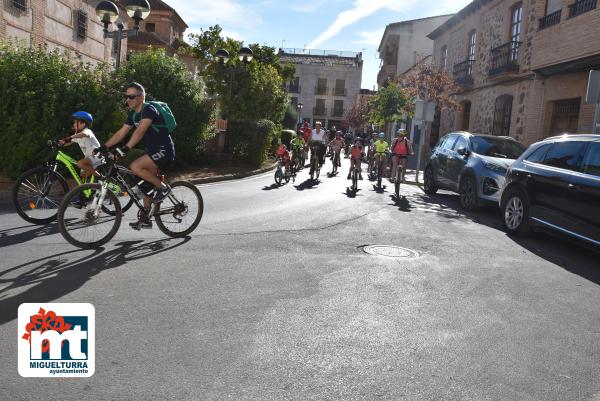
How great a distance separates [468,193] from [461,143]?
5.24ft

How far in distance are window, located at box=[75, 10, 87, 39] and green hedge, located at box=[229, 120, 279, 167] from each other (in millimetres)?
10661

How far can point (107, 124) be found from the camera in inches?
429

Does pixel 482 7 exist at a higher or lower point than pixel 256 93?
higher

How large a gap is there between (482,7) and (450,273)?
22.4 m

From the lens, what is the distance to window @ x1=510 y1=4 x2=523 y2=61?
65.1 feet

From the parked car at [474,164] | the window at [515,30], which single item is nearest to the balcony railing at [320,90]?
the window at [515,30]

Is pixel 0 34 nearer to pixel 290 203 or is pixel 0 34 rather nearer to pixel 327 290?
pixel 290 203

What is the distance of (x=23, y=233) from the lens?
20.2 ft

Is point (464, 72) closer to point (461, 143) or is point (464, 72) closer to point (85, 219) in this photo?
point (461, 143)

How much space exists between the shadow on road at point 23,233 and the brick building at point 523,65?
1356 cm

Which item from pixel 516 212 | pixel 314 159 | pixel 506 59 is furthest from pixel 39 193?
pixel 506 59

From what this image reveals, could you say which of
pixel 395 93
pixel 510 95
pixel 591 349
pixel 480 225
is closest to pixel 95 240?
pixel 591 349

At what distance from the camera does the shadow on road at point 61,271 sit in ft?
13.1

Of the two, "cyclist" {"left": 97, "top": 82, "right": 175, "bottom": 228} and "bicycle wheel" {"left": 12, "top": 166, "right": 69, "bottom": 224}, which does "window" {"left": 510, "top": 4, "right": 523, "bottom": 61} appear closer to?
"cyclist" {"left": 97, "top": 82, "right": 175, "bottom": 228}
